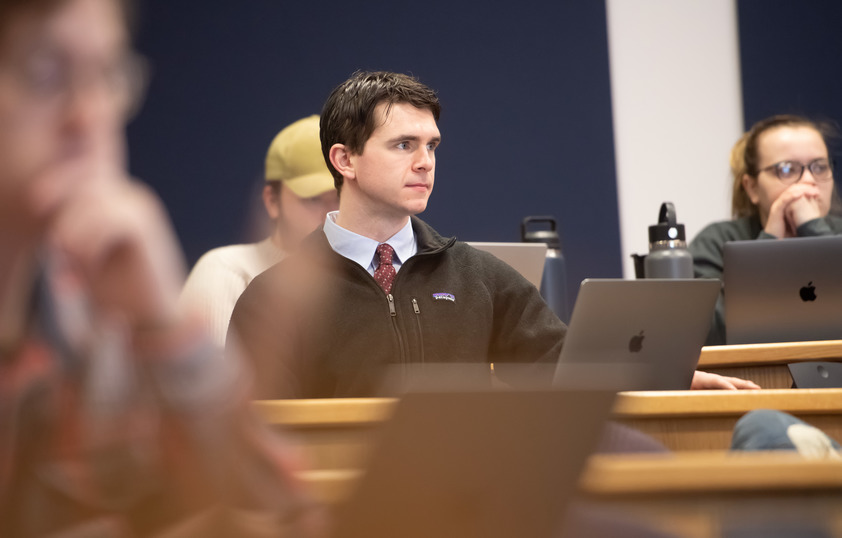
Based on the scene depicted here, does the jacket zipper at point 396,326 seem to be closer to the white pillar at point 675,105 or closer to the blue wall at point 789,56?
the white pillar at point 675,105

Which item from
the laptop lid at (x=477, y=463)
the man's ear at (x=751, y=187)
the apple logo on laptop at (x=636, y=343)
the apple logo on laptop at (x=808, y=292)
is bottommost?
the apple logo on laptop at (x=808, y=292)

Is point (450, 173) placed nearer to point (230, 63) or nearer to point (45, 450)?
point (230, 63)

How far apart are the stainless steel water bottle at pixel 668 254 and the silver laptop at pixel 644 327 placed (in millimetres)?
828

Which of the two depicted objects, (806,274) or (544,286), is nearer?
(806,274)

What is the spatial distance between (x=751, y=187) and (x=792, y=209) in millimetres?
210

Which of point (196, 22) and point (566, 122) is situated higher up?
point (196, 22)

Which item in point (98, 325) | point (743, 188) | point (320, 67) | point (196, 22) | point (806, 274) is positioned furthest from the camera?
point (320, 67)

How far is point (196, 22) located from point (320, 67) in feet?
1.63

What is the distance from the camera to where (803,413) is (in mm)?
1246

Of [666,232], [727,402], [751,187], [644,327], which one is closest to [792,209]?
[751,187]

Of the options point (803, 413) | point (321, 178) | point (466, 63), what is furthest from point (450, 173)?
point (803, 413)

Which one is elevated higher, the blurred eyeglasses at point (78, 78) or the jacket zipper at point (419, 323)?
the blurred eyeglasses at point (78, 78)

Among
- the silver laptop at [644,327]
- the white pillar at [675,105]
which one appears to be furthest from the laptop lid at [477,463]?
the white pillar at [675,105]

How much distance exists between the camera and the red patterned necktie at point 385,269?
70.7 inches
